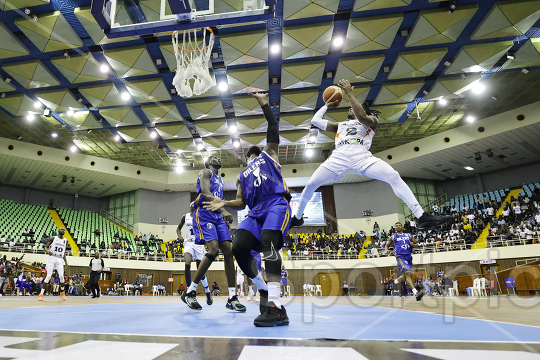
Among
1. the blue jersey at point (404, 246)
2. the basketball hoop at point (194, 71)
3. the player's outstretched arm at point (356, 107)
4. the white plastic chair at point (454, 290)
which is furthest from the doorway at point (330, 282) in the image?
the player's outstretched arm at point (356, 107)

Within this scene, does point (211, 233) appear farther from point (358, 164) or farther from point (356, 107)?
point (356, 107)

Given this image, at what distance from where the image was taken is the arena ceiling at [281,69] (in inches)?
382

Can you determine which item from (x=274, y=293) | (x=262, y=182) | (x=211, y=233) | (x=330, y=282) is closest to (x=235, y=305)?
(x=211, y=233)

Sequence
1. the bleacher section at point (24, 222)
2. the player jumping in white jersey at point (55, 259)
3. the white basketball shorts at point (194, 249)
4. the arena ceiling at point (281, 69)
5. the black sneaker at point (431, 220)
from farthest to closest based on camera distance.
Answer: the bleacher section at point (24, 222) < the arena ceiling at point (281, 69) < the player jumping in white jersey at point (55, 259) < the white basketball shorts at point (194, 249) < the black sneaker at point (431, 220)

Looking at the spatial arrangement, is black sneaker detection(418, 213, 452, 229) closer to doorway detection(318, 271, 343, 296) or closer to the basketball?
the basketball

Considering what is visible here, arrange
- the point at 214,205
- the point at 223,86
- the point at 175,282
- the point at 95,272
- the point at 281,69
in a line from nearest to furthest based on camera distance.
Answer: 1. the point at 214,205
2. the point at 95,272
3. the point at 281,69
4. the point at 223,86
5. the point at 175,282

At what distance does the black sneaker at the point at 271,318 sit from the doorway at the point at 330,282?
64.6 feet

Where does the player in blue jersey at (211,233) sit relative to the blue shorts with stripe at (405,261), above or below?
above

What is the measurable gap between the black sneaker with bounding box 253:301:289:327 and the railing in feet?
82.9

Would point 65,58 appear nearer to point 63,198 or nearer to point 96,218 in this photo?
point 96,218

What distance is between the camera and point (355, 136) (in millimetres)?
3744

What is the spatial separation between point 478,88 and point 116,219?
25.8m

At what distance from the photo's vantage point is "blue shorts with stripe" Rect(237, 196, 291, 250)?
2664 mm

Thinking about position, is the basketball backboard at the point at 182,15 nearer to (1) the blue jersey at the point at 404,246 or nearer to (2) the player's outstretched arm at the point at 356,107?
(2) the player's outstretched arm at the point at 356,107
